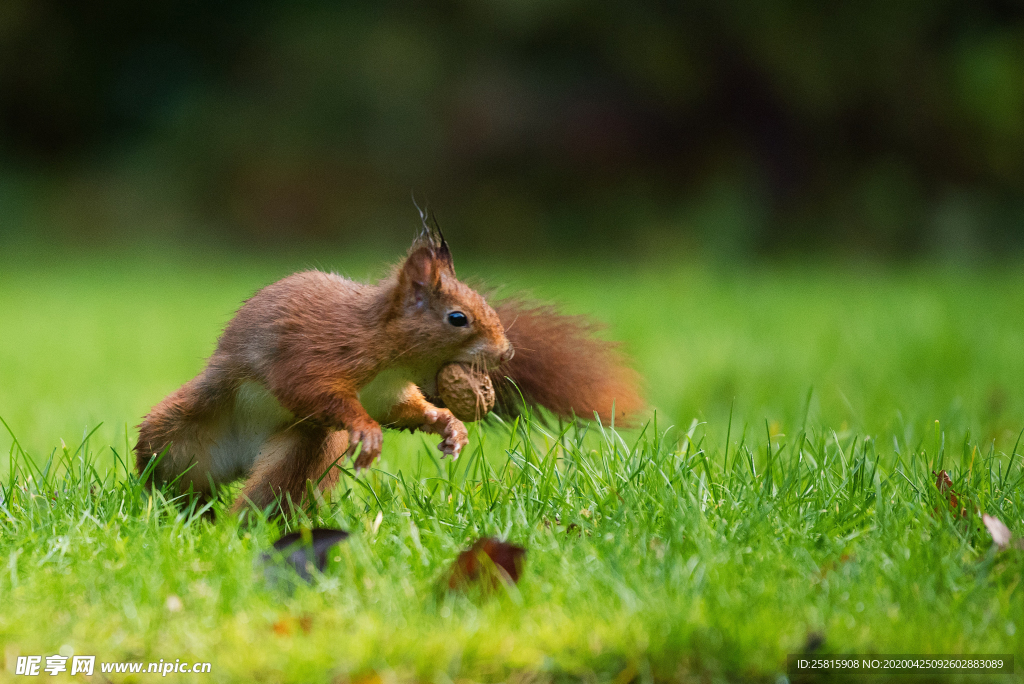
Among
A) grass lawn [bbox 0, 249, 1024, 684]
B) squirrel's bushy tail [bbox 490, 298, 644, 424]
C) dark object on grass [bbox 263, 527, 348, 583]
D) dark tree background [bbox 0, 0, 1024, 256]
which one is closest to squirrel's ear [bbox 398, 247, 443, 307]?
squirrel's bushy tail [bbox 490, 298, 644, 424]

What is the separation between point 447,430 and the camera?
2160mm

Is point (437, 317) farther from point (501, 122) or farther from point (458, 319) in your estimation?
point (501, 122)

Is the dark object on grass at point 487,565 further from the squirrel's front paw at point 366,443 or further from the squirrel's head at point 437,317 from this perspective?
the squirrel's head at point 437,317

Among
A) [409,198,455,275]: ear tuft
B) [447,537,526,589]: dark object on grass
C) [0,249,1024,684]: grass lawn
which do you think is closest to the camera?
[0,249,1024,684]: grass lawn

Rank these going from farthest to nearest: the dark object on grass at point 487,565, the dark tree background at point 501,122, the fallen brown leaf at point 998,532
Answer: the dark tree background at point 501,122
the fallen brown leaf at point 998,532
the dark object on grass at point 487,565

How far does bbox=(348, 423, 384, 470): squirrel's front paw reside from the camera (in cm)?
197

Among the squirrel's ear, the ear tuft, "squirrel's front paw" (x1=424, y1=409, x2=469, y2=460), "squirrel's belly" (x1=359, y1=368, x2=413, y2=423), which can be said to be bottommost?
"squirrel's front paw" (x1=424, y1=409, x2=469, y2=460)

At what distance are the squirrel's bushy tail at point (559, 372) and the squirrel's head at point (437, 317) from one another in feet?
0.57

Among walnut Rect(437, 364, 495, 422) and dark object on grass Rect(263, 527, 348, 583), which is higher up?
walnut Rect(437, 364, 495, 422)

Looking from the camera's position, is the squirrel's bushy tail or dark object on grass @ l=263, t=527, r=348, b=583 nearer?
dark object on grass @ l=263, t=527, r=348, b=583

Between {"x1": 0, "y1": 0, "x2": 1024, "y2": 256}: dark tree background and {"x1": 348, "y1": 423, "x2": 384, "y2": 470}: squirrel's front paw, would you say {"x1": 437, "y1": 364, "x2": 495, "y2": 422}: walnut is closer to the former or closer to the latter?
{"x1": 348, "y1": 423, "x2": 384, "y2": 470}: squirrel's front paw

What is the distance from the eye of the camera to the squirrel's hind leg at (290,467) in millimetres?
2182

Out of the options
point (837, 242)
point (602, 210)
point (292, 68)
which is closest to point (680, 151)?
point (602, 210)

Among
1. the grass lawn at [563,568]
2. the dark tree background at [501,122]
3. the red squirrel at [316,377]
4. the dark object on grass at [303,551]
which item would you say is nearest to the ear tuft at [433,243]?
the red squirrel at [316,377]
